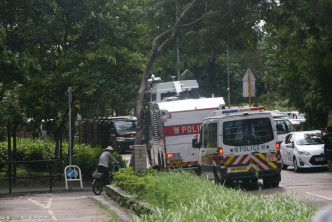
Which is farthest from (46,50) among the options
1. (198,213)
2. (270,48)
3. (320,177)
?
(270,48)

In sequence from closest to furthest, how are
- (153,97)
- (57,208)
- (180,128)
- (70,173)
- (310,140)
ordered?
(57,208), (70,173), (180,128), (310,140), (153,97)

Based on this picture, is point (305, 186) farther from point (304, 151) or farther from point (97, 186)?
point (97, 186)

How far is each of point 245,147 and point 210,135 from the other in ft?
4.67

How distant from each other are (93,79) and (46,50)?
2846mm

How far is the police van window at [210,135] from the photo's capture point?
678 inches

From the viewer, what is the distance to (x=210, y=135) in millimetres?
17812

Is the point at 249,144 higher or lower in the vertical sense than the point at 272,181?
higher

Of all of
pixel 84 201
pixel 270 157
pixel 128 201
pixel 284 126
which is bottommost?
pixel 84 201

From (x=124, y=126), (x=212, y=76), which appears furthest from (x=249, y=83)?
(x=212, y=76)

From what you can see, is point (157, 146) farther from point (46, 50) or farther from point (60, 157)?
point (46, 50)

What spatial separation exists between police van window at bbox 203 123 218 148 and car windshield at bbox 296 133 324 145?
611 cm

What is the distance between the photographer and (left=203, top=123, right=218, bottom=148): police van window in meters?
17.2

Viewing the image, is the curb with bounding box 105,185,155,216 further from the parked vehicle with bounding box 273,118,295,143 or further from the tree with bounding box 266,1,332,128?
the parked vehicle with bounding box 273,118,295,143

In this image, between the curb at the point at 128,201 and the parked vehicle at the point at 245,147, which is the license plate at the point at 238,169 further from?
the curb at the point at 128,201
